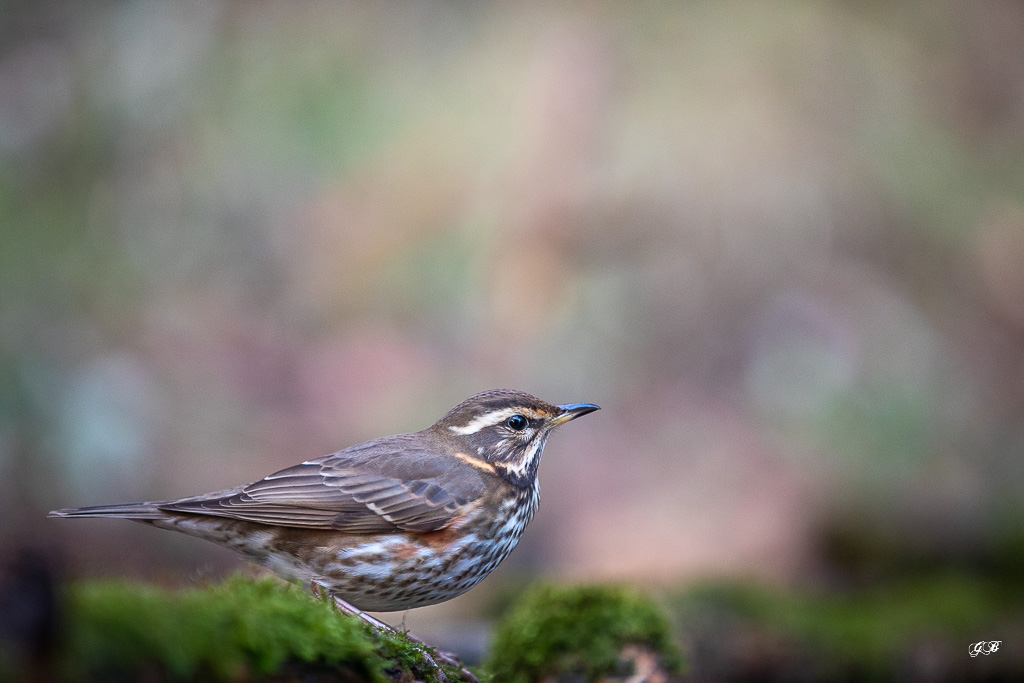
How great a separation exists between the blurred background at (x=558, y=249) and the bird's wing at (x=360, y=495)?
219 inches

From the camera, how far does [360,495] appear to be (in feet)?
17.3

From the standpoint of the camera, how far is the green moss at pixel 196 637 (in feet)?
9.65

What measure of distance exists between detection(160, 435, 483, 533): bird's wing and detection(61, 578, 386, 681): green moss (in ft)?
4.76

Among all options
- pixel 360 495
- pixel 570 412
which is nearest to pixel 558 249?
pixel 570 412

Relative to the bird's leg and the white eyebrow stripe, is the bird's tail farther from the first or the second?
the white eyebrow stripe

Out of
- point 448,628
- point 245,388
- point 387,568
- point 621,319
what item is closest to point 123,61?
point 245,388

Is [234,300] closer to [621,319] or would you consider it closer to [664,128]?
[621,319]

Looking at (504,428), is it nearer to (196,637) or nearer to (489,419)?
(489,419)

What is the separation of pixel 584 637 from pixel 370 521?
1.33m

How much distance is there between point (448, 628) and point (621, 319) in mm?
5656

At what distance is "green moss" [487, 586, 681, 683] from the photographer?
205 inches
